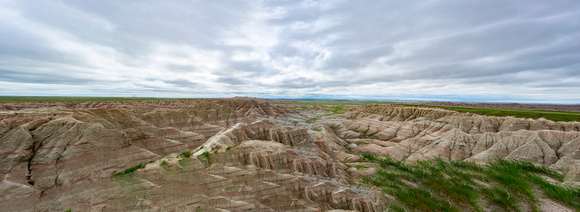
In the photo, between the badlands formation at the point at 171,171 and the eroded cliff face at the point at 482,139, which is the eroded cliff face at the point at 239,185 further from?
the eroded cliff face at the point at 482,139

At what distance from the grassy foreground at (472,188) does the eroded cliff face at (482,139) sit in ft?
10.5

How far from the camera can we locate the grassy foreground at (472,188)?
12.3 m

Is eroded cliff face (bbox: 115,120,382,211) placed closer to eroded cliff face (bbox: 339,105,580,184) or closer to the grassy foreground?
the grassy foreground

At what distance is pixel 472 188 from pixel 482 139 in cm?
2572

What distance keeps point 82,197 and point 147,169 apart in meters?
3.93

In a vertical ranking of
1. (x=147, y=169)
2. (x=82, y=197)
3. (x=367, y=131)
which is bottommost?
(x=367, y=131)

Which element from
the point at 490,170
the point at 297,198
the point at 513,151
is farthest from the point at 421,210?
the point at 513,151

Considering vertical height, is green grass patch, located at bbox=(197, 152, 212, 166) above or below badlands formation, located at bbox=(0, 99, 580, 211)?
above

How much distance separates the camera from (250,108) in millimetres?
81438

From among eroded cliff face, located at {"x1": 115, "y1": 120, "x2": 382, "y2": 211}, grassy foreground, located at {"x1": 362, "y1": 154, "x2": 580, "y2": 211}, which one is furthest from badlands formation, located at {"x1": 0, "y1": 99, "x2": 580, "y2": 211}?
grassy foreground, located at {"x1": 362, "y1": 154, "x2": 580, "y2": 211}

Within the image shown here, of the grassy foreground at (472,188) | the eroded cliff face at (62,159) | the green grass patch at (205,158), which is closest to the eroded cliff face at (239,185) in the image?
the green grass patch at (205,158)

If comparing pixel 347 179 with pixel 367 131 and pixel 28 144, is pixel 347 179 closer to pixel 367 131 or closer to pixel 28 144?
pixel 28 144

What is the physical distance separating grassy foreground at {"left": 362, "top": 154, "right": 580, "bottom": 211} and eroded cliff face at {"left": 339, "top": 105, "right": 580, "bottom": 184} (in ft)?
10.5

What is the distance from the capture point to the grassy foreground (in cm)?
1227
